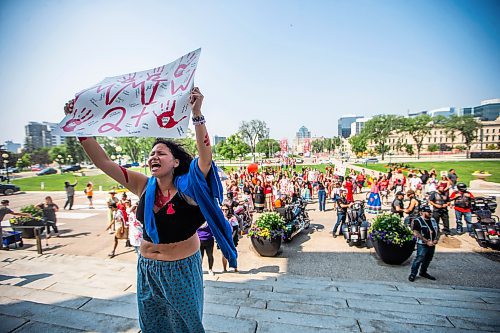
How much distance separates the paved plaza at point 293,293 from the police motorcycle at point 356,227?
30 cm

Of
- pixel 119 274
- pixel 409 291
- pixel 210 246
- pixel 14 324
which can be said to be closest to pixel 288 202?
pixel 210 246

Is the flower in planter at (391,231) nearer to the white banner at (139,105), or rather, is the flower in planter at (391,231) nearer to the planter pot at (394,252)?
the planter pot at (394,252)

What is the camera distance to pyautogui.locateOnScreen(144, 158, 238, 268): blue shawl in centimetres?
186

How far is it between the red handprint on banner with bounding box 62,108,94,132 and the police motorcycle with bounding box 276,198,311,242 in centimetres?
703

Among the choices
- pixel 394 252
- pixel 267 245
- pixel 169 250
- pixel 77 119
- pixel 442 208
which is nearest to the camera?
pixel 169 250

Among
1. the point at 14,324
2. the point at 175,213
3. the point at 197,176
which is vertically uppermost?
the point at 197,176

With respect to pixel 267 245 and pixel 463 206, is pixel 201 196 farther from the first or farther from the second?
pixel 463 206

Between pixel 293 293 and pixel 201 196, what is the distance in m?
3.15

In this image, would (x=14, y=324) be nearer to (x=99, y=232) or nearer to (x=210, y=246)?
(x=210, y=246)

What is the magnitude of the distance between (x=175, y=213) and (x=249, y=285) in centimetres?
329

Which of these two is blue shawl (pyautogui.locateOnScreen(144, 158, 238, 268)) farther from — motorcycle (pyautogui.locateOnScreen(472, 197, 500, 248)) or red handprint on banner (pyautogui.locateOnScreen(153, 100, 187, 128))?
motorcycle (pyautogui.locateOnScreen(472, 197, 500, 248))

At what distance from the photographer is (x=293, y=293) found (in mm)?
4145

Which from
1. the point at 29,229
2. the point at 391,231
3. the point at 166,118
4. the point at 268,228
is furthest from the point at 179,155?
the point at 29,229

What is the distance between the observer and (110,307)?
3.11 m
